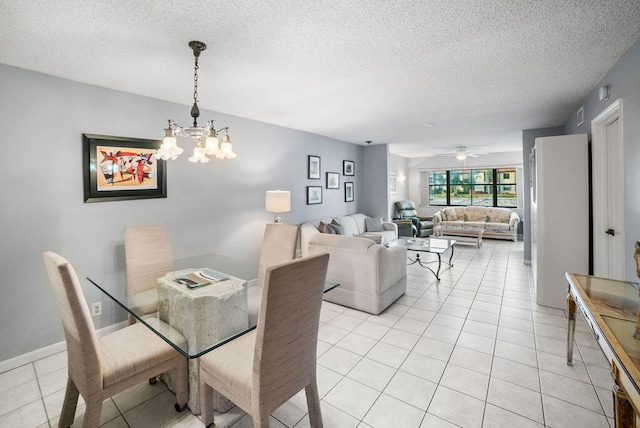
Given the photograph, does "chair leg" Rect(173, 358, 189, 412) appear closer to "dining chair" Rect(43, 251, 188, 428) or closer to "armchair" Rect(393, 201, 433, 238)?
"dining chair" Rect(43, 251, 188, 428)

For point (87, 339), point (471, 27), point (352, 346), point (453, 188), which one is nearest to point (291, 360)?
point (87, 339)

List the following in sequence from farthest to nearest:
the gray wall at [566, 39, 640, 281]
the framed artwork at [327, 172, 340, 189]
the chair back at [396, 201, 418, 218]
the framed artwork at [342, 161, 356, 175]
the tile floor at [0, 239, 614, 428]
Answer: the chair back at [396, 201, 418, 218]
the framed artwork at [342, 161, 356, 175]
the framed artwork at [327, 172, 340, 189]
the gray wall at [566, 39, 640, 281]
the tile floor at [0, 239, 614, 428]

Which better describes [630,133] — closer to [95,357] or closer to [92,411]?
[95,357]

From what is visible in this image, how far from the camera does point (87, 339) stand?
54.2 inches

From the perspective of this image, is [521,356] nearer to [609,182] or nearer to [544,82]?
[609,182]

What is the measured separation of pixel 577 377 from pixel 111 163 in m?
4.23

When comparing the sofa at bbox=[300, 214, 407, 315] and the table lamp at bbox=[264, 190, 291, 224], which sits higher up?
the table lamp at bbox=[264, 190, 291, 224]

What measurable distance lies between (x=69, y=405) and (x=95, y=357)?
522mm

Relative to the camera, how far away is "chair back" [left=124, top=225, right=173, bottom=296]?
2.31 metres

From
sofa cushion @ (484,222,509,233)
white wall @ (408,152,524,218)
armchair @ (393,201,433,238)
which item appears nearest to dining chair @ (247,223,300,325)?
armchair @ (393,201,433,238)

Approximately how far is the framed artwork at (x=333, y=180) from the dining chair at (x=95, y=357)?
433 centimetres

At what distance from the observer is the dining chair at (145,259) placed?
7.29ft

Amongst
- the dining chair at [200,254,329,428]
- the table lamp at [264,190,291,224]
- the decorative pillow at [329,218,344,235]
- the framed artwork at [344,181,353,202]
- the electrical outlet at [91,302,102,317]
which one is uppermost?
the framed artwork at [344,181,353,202]

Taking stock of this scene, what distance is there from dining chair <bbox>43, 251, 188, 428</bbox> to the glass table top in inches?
4.1
